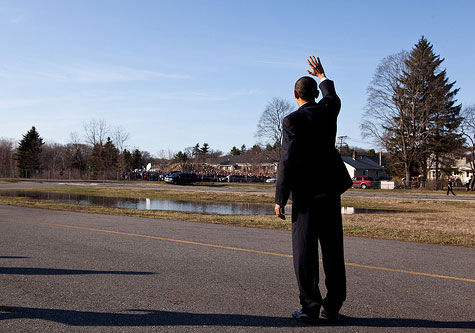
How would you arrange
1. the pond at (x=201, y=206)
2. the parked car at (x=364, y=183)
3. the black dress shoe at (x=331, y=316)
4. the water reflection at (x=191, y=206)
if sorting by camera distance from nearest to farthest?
the black dress shoe at (x=331, y=316) < the pond at (x=201, y=206) < the water reflection at (x=191, y=206) < the parked car at (x=364, y=183)

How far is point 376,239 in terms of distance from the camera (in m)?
9.87

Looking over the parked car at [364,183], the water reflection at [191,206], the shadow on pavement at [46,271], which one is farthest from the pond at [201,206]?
the parked car at [364,183]

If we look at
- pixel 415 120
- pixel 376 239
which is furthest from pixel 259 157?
pixel 376 239

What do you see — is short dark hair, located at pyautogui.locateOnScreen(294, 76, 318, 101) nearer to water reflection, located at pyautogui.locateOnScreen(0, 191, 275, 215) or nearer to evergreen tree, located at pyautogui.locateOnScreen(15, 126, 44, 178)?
water reflection, located at pyautogui.locateOnScreen(0, 191, 275, 215)

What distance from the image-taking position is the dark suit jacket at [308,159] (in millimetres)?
4031

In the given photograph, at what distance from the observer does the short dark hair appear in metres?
4.27

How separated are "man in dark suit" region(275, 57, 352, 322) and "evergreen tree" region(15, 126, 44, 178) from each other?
97036 mm

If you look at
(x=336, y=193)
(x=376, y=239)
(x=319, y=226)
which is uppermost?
(x=336, y=193)

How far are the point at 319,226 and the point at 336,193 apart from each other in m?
0.36

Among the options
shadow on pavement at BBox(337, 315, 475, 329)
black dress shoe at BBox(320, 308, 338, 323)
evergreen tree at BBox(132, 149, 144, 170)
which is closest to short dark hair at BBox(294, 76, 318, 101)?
black dress shoe at BBox(320, 308, 338, 323)

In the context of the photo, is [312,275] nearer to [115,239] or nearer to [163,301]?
[163,301]

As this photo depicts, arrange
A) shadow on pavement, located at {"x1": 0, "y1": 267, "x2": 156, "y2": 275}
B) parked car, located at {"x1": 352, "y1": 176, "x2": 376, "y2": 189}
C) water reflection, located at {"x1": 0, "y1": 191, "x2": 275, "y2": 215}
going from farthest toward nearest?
parked car, located at {"x1": 352, "y1": 176, "x2": 376, "y2": 189}, water reflection, located at {"x1": 0, "y1": 191, "x2": 275, "y2": 215}, shadow on pavement, located at {"x1": 0, "y1": 267, "x2": 156, "y2": 275}

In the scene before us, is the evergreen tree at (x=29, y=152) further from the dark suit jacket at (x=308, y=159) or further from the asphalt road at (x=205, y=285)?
the dark suit jacket at (x=308, y=159)

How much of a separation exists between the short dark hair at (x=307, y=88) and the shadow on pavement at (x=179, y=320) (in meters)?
2.15
